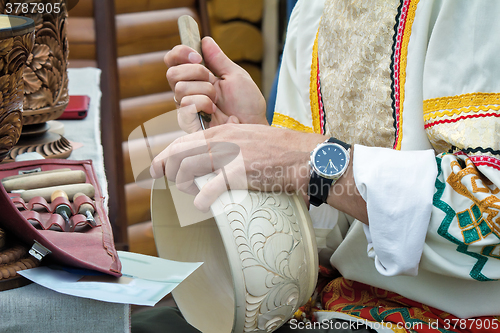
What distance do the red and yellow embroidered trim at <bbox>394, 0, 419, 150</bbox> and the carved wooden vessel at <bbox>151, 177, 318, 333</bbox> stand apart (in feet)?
Result: 0.85

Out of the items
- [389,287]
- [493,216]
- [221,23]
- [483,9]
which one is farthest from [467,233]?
[221,23]

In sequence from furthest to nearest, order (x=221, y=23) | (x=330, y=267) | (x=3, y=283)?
1. (x=221, y=23)
2. (x=330, y=267)
3. (x=3, y=283)

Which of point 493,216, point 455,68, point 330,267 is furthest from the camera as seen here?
point 330,267

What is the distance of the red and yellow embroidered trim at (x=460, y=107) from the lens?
1.99 ft

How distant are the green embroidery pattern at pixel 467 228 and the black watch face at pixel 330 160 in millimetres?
129

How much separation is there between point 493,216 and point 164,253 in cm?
47

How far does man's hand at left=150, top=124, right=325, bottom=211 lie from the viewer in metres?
0.59

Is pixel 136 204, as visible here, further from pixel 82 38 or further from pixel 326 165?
pixel 326 165

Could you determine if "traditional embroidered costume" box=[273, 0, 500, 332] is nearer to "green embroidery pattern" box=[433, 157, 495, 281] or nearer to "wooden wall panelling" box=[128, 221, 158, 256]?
"green embroidery pattern" box=[433, 157, 495, 281]

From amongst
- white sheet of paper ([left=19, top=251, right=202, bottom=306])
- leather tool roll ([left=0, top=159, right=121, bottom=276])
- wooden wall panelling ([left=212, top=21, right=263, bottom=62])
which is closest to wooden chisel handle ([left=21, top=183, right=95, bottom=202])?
leather tool roll ([left=0, top=159, right=121, bottom=276])

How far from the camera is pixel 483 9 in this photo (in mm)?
621

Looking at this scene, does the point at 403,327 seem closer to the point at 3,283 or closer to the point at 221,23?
the point at 3,283

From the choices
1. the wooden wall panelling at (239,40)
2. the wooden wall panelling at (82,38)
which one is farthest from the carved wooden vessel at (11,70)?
the wooden wall panelling at (239,40)

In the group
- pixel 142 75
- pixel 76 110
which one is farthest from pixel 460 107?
pixel 142 75
